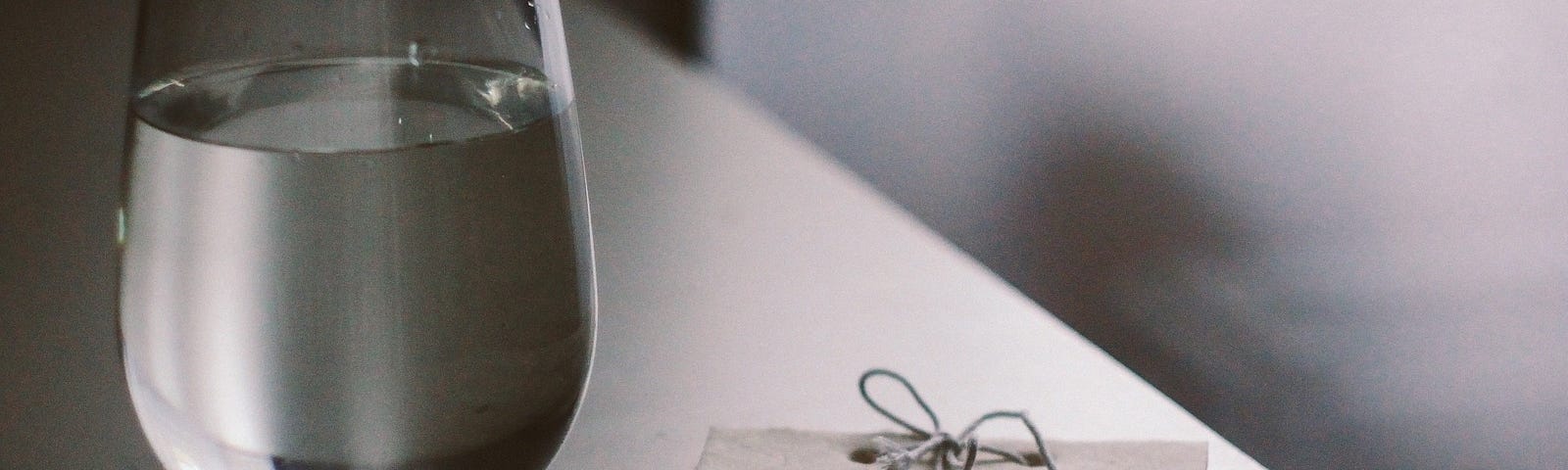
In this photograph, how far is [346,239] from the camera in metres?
0.16

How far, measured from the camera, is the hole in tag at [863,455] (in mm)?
321

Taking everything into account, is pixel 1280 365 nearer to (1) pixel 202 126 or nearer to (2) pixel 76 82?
(2) pixel 76 82

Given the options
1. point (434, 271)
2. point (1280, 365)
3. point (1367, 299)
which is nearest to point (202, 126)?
point (434, 271)

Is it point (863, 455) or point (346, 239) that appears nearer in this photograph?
point (346, 239)

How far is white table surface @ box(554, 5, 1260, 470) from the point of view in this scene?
338mm

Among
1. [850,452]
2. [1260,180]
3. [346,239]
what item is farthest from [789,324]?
[1260,180]

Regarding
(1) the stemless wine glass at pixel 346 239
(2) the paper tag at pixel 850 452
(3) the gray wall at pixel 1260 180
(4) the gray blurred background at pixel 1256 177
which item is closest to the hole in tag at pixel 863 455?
(2) the paper tag at pixel 850 452

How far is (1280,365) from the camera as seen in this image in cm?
140

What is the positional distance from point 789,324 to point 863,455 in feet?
0.26

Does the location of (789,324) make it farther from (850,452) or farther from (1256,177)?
(1256,177)

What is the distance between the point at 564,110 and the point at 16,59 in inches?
22.4

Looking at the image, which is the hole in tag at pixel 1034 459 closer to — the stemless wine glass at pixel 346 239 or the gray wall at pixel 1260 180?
the stemless wine glass at pixel 346 239

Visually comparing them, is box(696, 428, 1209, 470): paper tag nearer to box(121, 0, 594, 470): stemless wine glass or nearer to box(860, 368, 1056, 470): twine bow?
box(860, 368, 1056, 470): twine bow

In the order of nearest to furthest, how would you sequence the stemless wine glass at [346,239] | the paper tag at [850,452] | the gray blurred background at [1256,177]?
Result: 1. the stemless wine glass at [346,239]
2. the paper tag at [850,452]
3. the gray blurred background at [1256,177]
